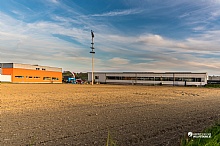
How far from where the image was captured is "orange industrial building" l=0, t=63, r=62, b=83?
218ft

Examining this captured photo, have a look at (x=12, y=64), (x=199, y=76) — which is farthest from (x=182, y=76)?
(x=12, y=64)

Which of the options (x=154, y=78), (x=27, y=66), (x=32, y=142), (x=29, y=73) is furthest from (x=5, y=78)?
(x=32, y=142)

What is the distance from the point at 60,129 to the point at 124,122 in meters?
2.71


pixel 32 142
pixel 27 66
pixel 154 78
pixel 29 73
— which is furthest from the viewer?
pixel 154 78

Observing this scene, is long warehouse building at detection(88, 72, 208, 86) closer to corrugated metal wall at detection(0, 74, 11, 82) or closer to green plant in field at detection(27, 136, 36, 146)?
corrugated metal wall at detection(0, 74, 11, 82)

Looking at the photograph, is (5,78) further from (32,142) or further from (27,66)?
(32,142)

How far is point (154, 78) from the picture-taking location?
7644 centimetres

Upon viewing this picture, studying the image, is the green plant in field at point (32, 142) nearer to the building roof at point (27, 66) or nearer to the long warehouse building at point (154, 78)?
the building roof at point (27, 66)

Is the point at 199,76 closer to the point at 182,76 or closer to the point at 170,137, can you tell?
the point at 182,76

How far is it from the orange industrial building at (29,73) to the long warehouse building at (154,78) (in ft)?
58.5

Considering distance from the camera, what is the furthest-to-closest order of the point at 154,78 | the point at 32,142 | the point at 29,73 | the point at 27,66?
1. the point at 154,78
2. the point at 27,66
3. the point at 29,73
4. the point at 32,142

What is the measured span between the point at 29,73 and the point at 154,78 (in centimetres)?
4374

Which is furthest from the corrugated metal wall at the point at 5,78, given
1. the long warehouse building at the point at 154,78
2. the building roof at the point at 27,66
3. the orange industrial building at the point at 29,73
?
the long warehouse building at the point at 154,78

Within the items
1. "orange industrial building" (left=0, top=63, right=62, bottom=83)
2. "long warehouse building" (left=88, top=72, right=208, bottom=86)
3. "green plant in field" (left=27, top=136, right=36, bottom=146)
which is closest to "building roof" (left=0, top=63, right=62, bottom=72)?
"orange industrial building" (left=0, top=63, right=62, bottom=83)
